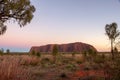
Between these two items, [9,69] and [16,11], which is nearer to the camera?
[9,69]

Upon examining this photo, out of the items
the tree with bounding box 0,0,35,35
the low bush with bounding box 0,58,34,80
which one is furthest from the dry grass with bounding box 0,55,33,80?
the tree with bounding box 0,0,35,35

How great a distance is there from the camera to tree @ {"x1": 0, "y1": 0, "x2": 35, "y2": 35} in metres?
19.3

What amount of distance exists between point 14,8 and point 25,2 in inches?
47.5

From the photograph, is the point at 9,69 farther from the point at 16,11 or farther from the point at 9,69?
the point at 16,11

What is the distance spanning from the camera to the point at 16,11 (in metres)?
20.2

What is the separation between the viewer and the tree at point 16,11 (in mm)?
19328

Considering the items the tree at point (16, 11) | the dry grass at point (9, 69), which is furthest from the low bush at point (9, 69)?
the tree at point (16, 11)

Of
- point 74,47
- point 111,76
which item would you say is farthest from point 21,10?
point 74,47

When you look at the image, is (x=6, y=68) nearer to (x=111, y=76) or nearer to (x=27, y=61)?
(x=111, y=76)

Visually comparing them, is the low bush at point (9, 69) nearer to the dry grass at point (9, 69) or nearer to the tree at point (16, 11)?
the dry grass at point (9, 69)

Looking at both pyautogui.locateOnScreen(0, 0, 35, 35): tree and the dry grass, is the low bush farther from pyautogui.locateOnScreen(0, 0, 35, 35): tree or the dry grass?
pyautogui.locateOnScreen(0, 0, 35, 35): tree

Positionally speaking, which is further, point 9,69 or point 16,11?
point 16,11

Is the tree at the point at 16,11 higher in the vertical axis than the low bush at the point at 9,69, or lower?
higher

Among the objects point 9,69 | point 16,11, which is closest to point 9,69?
point 9,69
